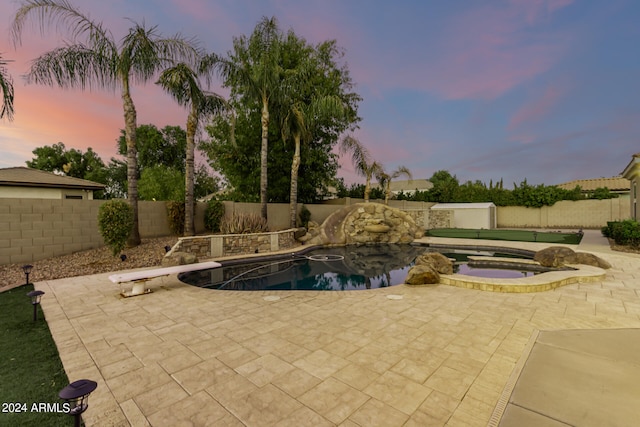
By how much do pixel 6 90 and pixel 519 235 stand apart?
63.8ft

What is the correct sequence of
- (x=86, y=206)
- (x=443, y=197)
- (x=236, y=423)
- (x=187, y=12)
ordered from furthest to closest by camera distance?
(x=443, y=197), (x=187, y=12), (x=86, y=206), (x=236, y=423)

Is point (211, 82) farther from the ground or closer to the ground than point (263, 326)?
farther from the ground

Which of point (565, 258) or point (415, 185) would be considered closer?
point (565, 258)

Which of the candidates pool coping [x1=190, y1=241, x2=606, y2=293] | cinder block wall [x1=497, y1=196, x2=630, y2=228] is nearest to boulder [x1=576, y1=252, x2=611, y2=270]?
pool coping [x1=190, y1=241, x2=606, y2=293]

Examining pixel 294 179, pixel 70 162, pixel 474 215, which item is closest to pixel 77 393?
pixel 294 179

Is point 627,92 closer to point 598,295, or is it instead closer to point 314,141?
point 598,295

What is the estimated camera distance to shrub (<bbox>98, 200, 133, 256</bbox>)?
8.29 m

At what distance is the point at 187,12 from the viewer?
1044 cm

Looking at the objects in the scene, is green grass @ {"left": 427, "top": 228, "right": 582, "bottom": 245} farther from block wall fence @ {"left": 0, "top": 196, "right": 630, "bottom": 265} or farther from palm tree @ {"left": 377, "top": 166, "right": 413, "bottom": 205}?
block wall fence @ {"left": 0, "top": 196, "right": 630, "bottom": 265}

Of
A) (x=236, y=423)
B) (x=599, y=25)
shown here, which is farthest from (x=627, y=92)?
(x=236, y=423)

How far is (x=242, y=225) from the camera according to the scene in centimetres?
1169

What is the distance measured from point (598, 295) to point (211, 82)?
13264 mm

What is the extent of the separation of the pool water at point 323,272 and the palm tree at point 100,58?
418 cm

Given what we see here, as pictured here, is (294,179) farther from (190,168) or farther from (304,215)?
(190,168)
